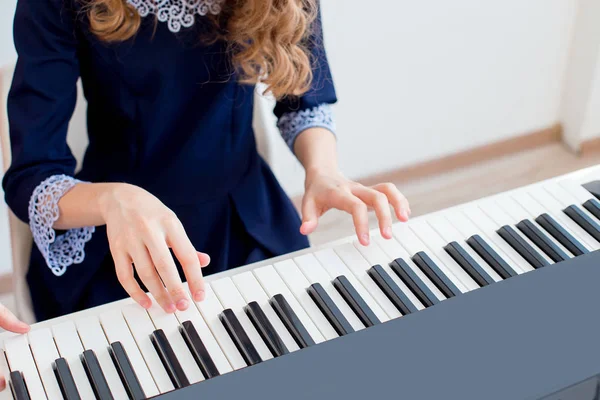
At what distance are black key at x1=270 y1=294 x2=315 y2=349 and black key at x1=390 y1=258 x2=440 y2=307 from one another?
0.13m

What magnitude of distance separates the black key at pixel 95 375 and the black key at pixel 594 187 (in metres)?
0.65

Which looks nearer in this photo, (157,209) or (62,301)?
(157,209)

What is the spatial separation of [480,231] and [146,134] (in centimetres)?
56

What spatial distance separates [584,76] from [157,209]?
78.3 inches

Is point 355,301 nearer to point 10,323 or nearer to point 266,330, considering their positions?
point 266,330

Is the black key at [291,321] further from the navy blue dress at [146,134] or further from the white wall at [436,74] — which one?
the white wall at [436,74]

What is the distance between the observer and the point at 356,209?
3.03 feet

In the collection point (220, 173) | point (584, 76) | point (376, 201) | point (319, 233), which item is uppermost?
point (376, 201)

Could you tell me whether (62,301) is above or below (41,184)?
below

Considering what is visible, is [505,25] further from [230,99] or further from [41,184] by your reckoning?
[41,184]

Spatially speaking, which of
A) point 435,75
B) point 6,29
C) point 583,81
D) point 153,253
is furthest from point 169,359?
point 583,81

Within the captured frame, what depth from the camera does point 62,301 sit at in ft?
3.75

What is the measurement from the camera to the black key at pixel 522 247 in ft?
2.70

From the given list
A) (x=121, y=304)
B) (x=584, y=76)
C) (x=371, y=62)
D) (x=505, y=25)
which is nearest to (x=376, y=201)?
(x=121, y=304)
